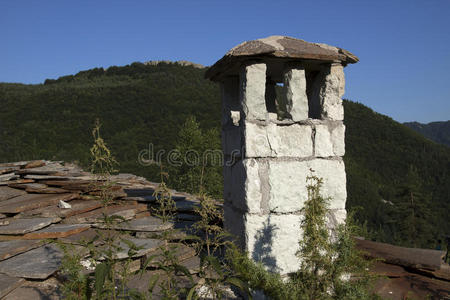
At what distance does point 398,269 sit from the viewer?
10.6 feet

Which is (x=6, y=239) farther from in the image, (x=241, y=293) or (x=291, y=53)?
(x=291, y=53)

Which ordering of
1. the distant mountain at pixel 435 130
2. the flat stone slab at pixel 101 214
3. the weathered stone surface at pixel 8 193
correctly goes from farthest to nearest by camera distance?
1. the distant mountain at pixel 435 130
2. the weathered stone surface at pixel 8 193
3. the flat stone slab at pixel 101 214

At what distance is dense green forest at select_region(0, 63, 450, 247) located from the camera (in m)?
18.0

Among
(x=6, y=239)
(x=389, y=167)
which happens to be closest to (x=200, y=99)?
(x=389, y=167)

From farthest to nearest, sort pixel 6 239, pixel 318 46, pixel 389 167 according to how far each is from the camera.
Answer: pixel 389 167, pixel 6 239, pixel 318 46

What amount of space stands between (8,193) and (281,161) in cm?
421

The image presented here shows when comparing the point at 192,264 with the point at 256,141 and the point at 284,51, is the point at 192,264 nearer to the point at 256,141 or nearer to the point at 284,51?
the point at 256,141

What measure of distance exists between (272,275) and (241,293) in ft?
1.09

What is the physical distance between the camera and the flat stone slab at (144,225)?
11.4 feet

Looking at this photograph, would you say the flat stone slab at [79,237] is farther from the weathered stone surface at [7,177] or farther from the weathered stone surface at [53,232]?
the weathered stone surface at [7,177]

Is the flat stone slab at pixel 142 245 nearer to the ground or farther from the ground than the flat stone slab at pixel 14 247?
farther from the ground

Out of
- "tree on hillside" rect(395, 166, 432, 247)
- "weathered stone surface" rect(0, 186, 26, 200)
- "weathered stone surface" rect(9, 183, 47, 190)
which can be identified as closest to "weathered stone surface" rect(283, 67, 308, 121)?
"weathered stone surface" rect(9, 183, 47, 190)

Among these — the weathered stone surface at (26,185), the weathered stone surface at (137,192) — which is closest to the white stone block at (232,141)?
the weathered stone surface at (137,192)

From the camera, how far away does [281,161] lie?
2.77 meters
